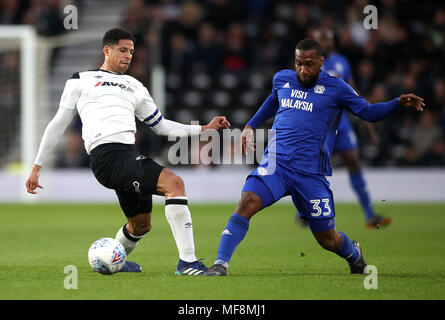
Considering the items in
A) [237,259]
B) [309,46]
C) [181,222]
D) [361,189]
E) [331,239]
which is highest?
[309,46]

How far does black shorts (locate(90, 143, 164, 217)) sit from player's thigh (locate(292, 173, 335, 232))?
1134 mm

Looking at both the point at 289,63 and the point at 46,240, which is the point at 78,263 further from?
the point at 289,63

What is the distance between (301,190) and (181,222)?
1.01 metres

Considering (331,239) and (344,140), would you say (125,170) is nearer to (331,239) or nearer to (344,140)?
(331,239)

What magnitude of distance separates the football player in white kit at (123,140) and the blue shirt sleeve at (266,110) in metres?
0.31

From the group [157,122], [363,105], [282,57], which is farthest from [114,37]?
[282,57]

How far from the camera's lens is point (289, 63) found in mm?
17141

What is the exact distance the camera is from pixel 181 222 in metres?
6.29

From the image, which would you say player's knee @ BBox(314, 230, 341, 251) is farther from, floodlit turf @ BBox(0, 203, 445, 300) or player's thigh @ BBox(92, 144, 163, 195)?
player's thigh @ BBox(92, 144, 163, 195)

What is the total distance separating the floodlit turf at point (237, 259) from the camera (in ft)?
17.9

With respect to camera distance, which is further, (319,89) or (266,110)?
(266,110)

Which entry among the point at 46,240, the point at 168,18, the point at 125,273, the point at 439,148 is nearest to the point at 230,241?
the point at 125,273
